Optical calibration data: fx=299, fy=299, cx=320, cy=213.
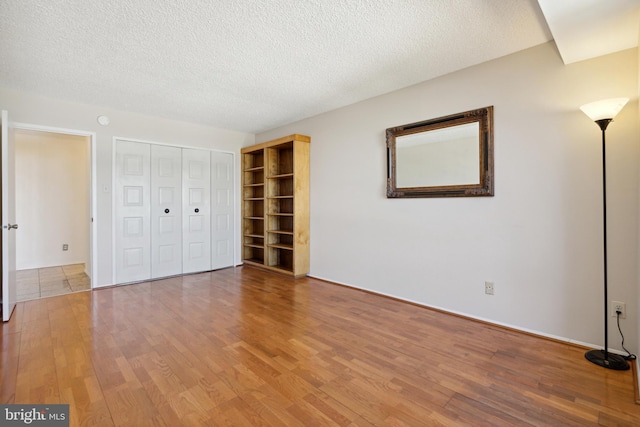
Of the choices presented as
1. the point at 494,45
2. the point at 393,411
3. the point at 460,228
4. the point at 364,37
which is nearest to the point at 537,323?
the point at 460,228

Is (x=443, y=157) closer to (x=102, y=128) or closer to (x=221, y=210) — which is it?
(x=221, y=210)

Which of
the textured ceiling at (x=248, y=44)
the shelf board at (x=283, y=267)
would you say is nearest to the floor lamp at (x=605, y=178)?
the textured ceiling at (x=248, y=44)

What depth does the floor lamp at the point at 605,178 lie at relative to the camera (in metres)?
1.97

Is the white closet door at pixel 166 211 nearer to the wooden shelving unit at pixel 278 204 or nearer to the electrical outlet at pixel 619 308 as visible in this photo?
the wooden shelving unit at pixel 278 204

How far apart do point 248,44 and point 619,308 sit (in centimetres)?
344

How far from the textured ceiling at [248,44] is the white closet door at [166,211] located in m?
1.20

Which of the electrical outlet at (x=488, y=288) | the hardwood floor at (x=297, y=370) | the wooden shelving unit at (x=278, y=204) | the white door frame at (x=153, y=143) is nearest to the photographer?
the hardwood floor at (x=297, y=370)

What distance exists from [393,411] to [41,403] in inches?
76.0

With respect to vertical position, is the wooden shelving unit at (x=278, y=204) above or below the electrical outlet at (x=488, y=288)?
above

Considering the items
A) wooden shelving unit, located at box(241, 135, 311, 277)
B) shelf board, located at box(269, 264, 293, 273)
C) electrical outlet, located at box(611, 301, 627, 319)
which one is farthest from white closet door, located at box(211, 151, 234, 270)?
electrical outlet, located at box(611, 301, 627, 319)

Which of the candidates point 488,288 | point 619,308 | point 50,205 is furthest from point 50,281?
point 619,308

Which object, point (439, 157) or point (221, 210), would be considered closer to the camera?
point (439, 157)

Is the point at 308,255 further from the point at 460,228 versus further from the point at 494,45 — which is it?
the point at 494,45

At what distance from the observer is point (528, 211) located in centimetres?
254
